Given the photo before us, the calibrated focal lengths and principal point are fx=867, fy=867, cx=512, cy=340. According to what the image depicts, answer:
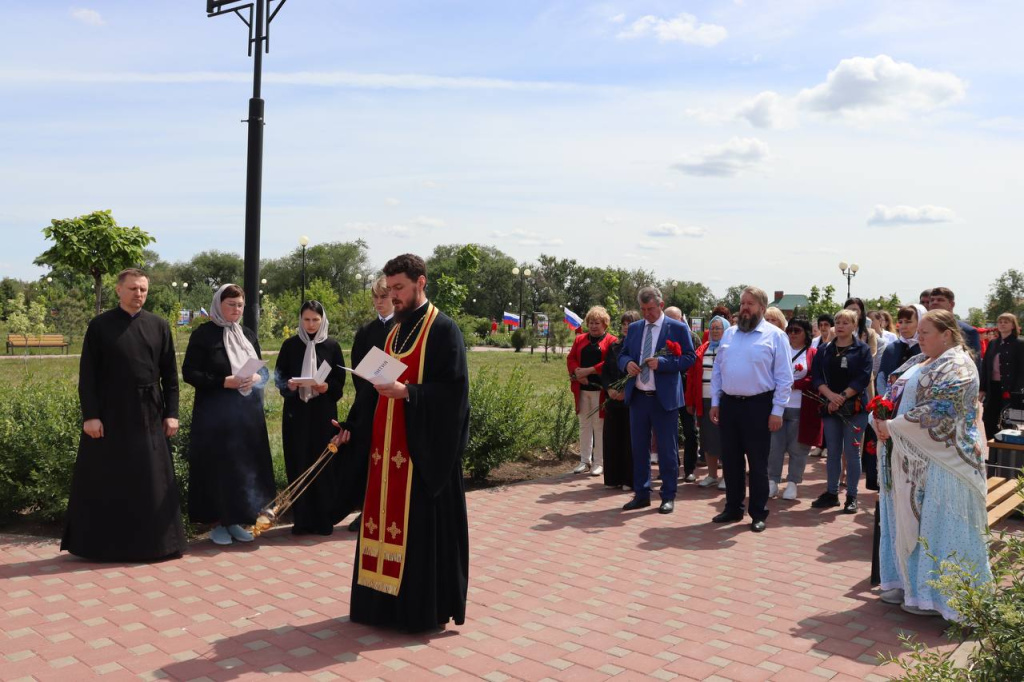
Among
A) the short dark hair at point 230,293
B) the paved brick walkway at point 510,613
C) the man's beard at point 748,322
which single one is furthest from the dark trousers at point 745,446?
the short dark hair at point 230,293

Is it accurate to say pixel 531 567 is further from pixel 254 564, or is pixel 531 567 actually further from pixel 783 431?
pixel 783 431

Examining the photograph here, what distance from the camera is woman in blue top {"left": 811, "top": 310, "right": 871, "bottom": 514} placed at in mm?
7871

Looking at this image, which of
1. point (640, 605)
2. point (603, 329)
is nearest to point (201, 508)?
point (640, 605)

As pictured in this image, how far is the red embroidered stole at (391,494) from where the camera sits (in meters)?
4.77

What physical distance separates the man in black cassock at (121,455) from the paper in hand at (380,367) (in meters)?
2.45

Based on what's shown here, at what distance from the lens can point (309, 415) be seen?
23.2ft

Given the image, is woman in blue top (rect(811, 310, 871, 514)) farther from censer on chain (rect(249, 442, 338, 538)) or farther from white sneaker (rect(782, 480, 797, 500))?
censer on chain (rect(249, 442, 338, 538))

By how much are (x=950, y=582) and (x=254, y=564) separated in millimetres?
4551

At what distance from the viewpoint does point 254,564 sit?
6.09 metres

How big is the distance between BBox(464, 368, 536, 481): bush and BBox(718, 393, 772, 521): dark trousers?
8.64ft

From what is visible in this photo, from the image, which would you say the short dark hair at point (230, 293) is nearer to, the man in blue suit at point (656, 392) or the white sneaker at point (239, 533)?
the white sneaker at point (239, 533)

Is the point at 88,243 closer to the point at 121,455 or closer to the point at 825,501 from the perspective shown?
the point at 121,455

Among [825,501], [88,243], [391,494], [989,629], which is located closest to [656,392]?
[825,501]

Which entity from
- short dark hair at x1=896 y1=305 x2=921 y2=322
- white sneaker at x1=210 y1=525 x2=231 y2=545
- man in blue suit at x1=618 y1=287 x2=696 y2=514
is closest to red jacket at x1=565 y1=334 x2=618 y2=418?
man in blue suit at x1=618 y1=287 x2=696 y2=514
